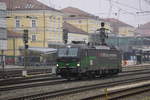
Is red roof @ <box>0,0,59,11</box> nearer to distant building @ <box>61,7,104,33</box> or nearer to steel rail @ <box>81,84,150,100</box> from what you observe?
distant building @ <box>61,7,104,33</box>

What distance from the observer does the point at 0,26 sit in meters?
66.4

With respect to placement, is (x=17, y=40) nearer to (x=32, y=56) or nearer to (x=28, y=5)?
(x=28, y=5)

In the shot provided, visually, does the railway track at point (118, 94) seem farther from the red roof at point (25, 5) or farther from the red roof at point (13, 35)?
the red roof at point (13, 35)

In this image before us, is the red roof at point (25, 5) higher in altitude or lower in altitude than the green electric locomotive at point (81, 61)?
higher

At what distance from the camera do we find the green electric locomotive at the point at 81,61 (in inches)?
1150

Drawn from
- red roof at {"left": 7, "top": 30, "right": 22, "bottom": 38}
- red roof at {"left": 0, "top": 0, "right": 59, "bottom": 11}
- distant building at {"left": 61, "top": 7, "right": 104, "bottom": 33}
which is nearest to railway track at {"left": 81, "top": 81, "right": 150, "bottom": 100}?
red roof at {"left": 0, "top": 0, "right": 59, "bottom": 11}

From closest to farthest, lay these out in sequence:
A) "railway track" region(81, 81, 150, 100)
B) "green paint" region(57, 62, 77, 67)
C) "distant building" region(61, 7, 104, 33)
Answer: "railway track" region(81, 81, 150, 100), "green paint" region(57, 62, 77, 67), "distant building" region(61, 7, 104, 33)

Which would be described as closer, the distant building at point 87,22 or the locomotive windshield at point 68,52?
the locomotive windshield at point 68,52

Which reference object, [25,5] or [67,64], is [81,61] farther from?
[25,5]

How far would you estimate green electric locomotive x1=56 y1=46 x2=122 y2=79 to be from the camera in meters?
29.2

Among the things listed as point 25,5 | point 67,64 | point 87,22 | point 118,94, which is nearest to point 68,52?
point 67,64

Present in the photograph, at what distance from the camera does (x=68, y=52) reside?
97.8 feet

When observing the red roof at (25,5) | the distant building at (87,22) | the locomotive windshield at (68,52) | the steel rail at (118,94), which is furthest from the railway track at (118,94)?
the distant building at (87,22)

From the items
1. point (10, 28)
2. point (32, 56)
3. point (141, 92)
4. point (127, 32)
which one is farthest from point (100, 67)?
point (127, 32)
